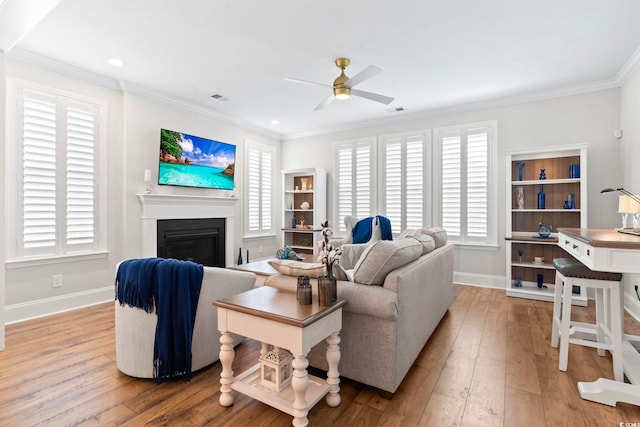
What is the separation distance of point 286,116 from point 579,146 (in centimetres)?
421

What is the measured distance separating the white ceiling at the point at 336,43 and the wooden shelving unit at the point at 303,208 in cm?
196

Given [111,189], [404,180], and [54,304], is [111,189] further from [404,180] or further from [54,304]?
[404,180]

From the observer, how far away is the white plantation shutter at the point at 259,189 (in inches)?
239

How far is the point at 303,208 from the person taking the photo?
253 inches

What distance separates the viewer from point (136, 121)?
4.24 meters

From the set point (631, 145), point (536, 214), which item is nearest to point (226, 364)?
point (536, 214)

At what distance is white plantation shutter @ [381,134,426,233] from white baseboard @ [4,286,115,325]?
4.38 m

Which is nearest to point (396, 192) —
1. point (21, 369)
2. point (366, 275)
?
point (366, 275)

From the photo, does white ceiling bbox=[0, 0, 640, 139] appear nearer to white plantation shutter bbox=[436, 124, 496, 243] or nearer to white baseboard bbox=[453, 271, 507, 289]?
white plantation shutter bbox=[436, 124, 496, 243]

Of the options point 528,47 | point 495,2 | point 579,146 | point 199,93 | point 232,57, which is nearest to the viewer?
point 495,2

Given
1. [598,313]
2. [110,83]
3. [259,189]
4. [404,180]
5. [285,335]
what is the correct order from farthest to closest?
[259,189] < [404,180] < [110,83] < [598,313] < [285,335]

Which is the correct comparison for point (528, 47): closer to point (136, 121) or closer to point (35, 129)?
point (136, 121)

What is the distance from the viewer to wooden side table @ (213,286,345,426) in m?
1.61

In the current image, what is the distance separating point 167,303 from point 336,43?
108 inches
